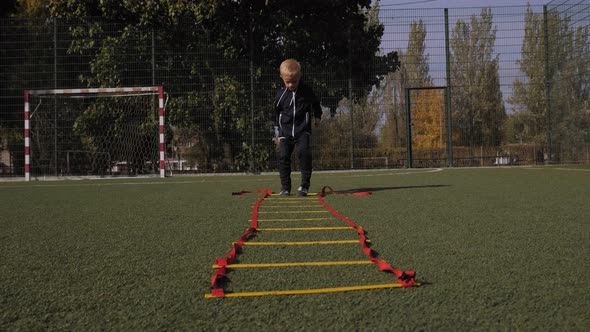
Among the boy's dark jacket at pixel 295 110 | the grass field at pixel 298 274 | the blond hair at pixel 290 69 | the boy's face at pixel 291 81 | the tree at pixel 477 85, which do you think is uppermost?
the tree at pixel 477 85

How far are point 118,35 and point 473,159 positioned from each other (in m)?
8.64

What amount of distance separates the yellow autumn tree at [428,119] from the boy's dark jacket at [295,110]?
6838 millimetres

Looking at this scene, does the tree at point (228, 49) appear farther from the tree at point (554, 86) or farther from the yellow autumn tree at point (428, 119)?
the tree at point (554, 86)

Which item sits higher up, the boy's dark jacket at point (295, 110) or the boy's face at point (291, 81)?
the boy's face at point (291, 81)

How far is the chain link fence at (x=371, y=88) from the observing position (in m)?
12.0

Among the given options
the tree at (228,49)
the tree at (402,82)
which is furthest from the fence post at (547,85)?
the tree at (228,49)

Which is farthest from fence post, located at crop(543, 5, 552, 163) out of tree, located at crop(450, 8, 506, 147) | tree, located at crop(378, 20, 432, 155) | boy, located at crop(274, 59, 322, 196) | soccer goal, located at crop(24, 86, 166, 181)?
soccer goal, located at crop(24, 86, 166, 181)

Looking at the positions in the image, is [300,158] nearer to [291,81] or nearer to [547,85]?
[291,81]

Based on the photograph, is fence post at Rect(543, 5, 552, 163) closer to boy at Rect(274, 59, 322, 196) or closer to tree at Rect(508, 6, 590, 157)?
tree at Rect(508, 6, 590, 157)

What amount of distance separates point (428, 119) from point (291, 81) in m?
7.20

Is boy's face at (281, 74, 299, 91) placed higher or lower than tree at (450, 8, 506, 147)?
lower

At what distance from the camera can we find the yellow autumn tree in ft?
40.2

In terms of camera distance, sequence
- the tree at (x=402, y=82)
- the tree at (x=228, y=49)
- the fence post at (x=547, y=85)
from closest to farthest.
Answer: the tree at (x=228, y=49)
the tree at (x=402, y=82)
the fence post at (x=547, y=85)

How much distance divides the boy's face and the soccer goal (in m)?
6.48
